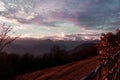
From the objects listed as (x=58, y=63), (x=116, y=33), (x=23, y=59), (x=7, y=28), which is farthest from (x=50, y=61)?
(x=7, y=28)

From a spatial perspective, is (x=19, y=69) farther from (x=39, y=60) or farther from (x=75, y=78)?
(x=75, y=78)

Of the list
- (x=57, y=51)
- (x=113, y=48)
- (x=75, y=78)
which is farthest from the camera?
(x=57, y=51)

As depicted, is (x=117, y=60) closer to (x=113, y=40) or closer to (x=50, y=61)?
(x=113, y=40)

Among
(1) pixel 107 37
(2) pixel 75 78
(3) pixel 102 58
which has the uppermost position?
(1) pixel 107 37

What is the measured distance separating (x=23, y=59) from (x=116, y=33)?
70.7 meters

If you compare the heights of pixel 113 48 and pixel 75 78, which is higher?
pixel 113 48

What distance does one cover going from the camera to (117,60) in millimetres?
8828

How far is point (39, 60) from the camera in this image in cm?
10400

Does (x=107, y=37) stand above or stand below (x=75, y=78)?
above

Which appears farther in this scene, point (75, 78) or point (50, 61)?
point (50, 61)

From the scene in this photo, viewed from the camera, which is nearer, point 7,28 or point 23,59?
point 7,28

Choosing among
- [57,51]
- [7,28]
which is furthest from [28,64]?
[7,28]

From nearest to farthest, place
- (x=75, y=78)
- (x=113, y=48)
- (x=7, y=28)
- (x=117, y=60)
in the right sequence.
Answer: (x=117, y=60)
(x=7, y=28)
(x=113, y=48)
(x=75, y=78)

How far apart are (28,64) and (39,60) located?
5.41m
